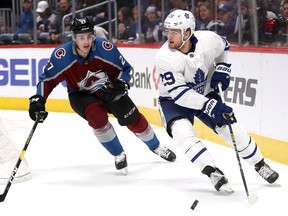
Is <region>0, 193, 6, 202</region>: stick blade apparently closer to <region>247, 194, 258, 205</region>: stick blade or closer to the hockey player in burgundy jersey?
the hockey player in burgundy jersey

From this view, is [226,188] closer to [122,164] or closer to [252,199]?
[252,199]

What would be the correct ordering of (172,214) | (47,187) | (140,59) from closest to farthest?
(172,214) < (47,187) < (140,59)

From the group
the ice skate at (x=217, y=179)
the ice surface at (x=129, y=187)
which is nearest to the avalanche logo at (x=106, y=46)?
the ice surface at (x=129, y=187)

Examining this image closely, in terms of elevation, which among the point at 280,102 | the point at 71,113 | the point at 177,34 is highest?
the point at 177,34

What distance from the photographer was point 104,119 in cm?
535

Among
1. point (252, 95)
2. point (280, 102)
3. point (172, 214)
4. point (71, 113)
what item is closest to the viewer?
point (172, 214)

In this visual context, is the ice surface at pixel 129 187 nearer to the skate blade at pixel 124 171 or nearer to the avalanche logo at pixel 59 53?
the skate blade at pixel 124 171

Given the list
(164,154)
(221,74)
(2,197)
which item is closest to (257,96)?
(164,154)

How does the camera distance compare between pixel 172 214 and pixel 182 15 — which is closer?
pixel 172 214

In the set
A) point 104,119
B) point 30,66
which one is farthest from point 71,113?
point 104,119

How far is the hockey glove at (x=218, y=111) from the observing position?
4.53 metres

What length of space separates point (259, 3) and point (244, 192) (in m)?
2.37

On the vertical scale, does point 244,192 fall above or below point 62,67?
below

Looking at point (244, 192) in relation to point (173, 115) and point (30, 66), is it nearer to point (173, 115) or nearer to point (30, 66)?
point (173, 115)
